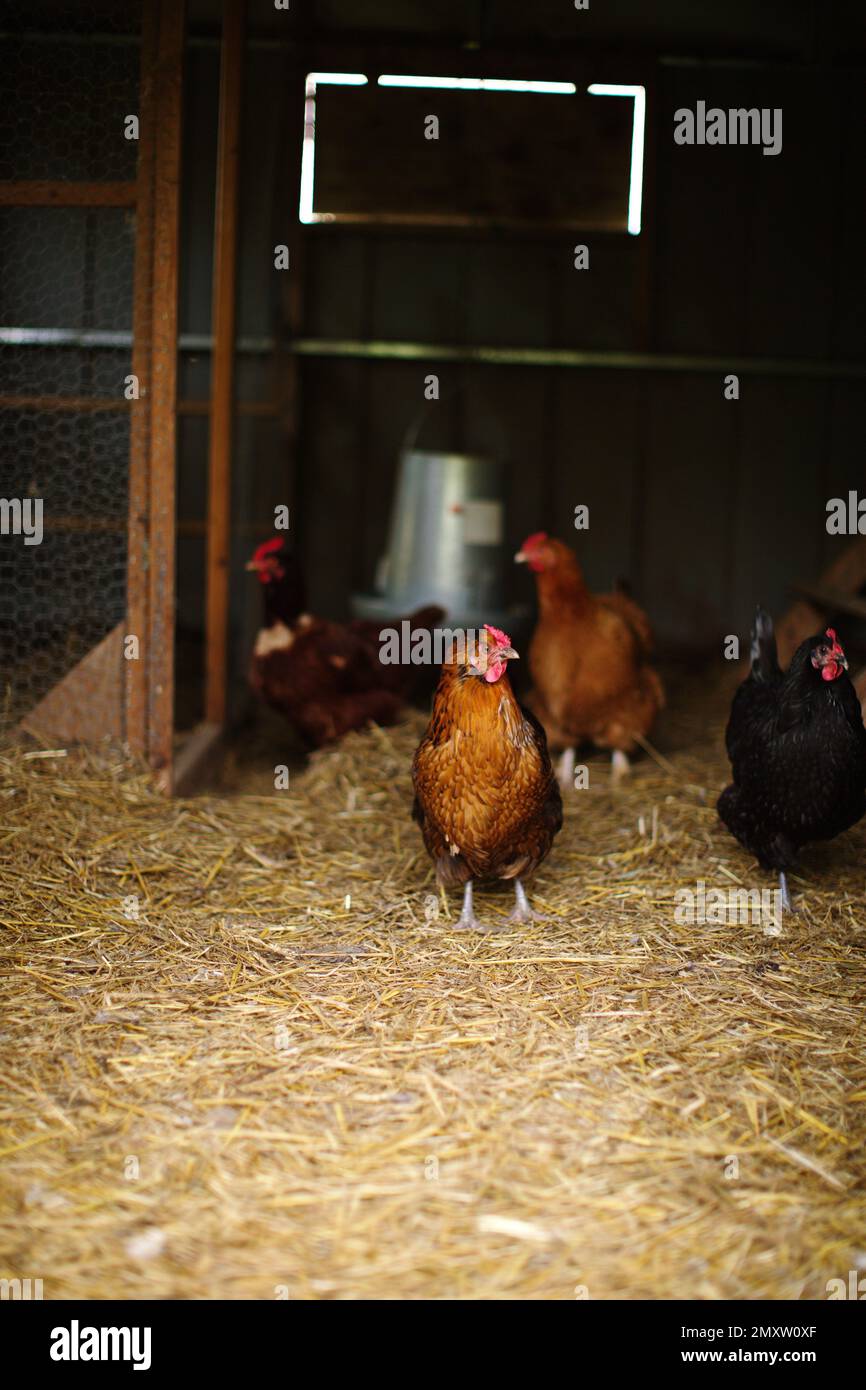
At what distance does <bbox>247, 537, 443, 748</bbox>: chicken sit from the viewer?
479 cm

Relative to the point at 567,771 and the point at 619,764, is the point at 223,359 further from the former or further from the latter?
the point at 619,764

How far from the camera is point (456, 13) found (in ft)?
21.3

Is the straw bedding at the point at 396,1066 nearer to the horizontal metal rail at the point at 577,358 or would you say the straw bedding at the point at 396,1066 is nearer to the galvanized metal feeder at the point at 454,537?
the galvanized metal feeder at the point at 454,537

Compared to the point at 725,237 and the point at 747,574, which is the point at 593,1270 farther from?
the point at 725,237

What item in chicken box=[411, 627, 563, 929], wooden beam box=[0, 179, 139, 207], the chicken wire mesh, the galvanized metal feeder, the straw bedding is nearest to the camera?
the straw bedding

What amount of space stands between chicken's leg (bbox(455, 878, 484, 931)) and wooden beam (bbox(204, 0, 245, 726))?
1.96 meters

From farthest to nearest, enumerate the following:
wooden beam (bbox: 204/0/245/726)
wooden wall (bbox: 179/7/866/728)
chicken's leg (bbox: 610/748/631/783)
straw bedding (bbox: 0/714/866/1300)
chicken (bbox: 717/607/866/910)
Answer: wooden wall (bbox: 179/7/866/728) < chicken's leg (bbox: 610/748/631/783) < wooden beam (bbox: 204/0/245/726) < chicken (bbox: 717/607/866/910) < straw bedding (bbox: 0/714/866/1300)

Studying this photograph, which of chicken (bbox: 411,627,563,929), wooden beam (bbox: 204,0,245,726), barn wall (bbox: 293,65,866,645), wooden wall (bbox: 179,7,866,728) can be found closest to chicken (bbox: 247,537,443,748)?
wooden beam (bbox: 204,0,245,726)

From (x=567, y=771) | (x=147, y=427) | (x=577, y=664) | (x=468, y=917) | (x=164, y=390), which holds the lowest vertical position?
(x=468, y=917)

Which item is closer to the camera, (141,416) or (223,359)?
(141,416)

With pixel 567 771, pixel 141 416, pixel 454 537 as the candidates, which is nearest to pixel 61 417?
pixel 141 416

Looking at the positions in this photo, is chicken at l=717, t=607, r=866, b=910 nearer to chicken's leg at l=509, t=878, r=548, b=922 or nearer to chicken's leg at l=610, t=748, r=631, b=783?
chicken's leg at l=509, t=878, r=548, b=922

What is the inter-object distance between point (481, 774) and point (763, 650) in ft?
3.86

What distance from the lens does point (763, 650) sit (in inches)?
142
